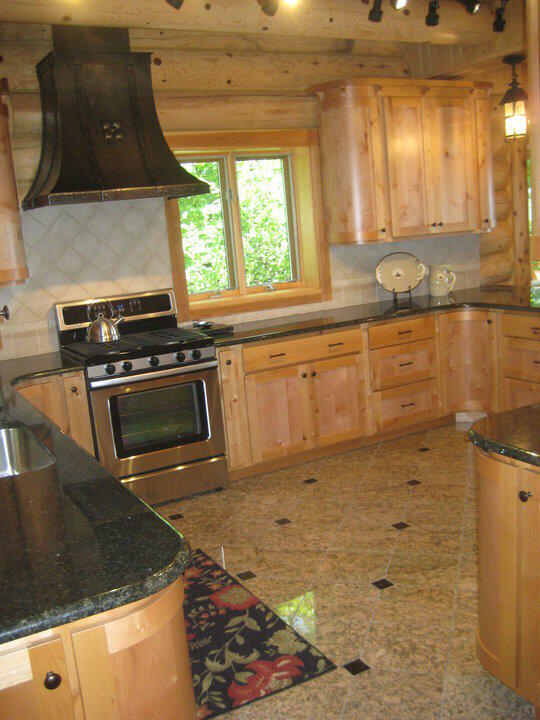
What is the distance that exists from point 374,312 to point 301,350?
736 mm

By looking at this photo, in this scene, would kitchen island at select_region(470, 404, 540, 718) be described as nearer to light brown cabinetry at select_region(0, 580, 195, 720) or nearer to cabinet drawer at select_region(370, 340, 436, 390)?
light brown cabinetry at select_region(0, 580, 195, 720)

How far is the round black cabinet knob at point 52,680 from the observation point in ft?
4.27

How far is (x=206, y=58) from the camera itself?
183 inches

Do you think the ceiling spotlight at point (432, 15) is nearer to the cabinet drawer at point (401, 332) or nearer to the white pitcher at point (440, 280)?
the white pitcher at point (440, 280)

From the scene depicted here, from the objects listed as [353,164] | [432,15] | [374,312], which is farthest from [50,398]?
[432,15]

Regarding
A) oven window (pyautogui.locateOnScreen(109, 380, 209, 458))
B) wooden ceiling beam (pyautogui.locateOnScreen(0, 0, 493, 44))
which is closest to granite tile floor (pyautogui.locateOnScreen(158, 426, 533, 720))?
oven window (pyautogui.locateOnScreen(109, 380, 209, 458))

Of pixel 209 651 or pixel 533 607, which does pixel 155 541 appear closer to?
pixel 533 607

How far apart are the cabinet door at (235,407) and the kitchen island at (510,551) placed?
89.4 inches

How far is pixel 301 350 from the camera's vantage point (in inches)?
181

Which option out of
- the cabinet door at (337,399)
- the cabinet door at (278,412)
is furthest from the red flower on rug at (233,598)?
the cabinet door at (337,399)

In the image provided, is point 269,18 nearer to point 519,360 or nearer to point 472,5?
point 472,5

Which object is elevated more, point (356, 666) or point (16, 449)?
point (16, 449)

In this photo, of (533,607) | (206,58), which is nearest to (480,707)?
(533,607)

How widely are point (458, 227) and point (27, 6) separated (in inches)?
127
